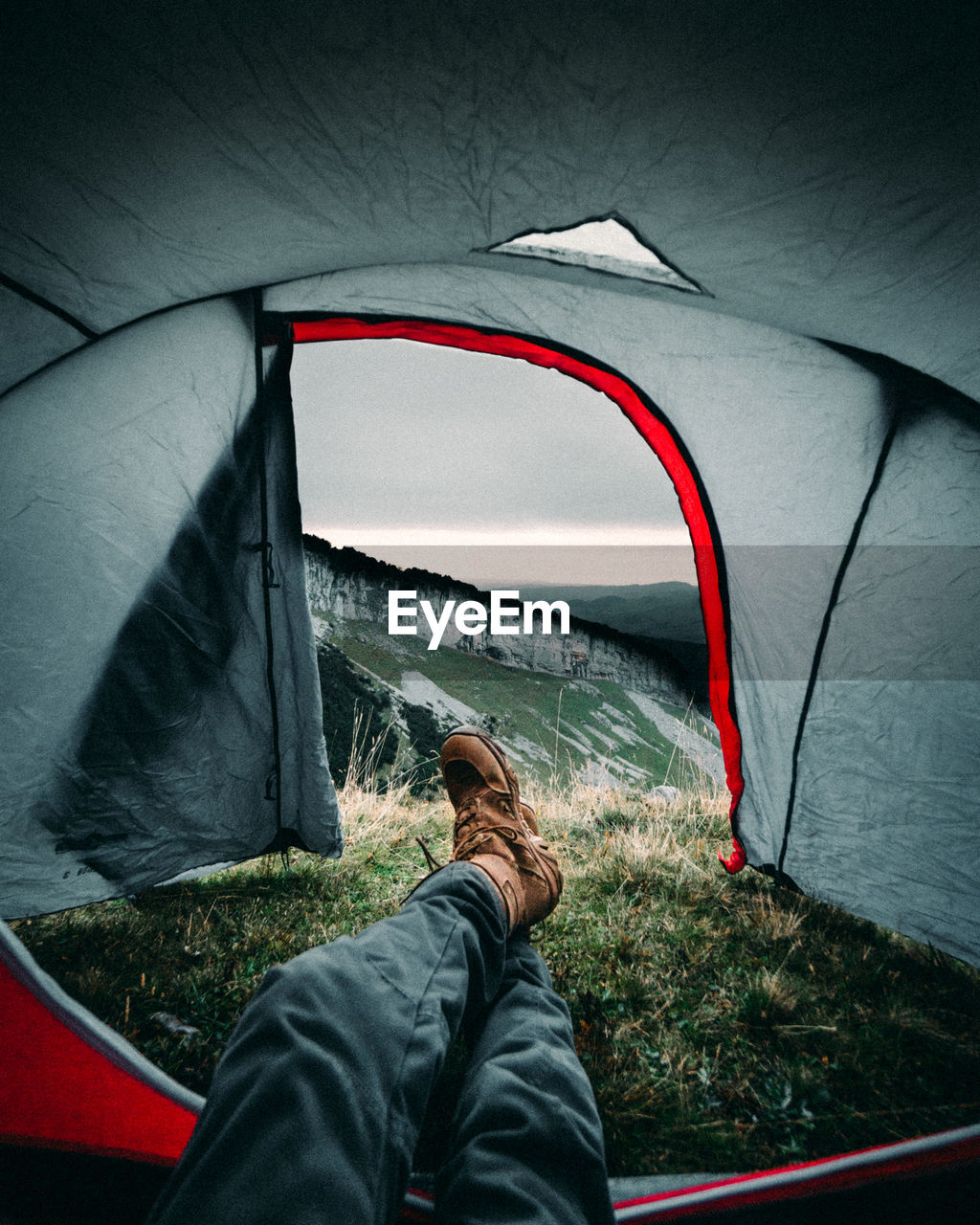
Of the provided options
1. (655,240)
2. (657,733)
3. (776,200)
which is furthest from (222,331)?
(657,733)

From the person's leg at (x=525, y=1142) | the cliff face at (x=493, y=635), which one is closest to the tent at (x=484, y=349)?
the person's leg at (x=525, y=1142)

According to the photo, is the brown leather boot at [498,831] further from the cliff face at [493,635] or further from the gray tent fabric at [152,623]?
the cliff face at [493,635]

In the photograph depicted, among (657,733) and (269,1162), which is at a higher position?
(269,1162)

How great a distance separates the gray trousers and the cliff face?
20.8 feet

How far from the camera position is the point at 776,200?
2.98 ft

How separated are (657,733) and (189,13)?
958 cm

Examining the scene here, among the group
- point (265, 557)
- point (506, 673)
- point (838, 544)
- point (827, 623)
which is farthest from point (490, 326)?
point (506, 673)

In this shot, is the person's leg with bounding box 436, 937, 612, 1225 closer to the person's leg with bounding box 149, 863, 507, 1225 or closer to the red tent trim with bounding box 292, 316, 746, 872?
the person's leg with bounding box 149, 863, 507, 1225

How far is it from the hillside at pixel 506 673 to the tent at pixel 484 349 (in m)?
4.78

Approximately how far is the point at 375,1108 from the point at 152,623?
1.37 metres

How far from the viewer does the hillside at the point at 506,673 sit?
796 centimetres

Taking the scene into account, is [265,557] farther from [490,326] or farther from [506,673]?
[506,673]

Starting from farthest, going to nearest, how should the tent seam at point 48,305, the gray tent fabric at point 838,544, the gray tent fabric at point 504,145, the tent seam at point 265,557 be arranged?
the tent seam at point 265,557, the gray tent fabric at point 838,544, the tent seam at point 48,305, the gray tent fabric at point 504,145

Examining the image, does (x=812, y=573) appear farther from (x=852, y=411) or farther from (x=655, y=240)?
(x=655, y=240)
